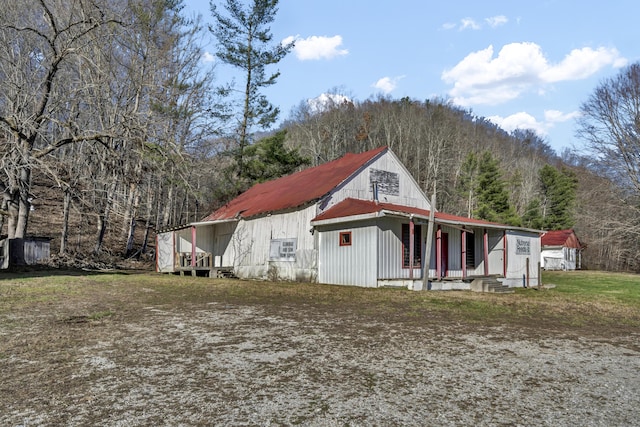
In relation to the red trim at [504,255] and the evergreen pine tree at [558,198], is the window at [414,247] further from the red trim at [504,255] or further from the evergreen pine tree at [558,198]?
the evergreen pine tree at [558,198]

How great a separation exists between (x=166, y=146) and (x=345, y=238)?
691 cm

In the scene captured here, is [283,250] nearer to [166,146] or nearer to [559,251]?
[166,146]

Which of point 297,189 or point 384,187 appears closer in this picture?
point 384,187

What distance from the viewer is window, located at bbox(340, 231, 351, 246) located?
1605cm

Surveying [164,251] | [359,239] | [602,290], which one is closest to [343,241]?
[359,239]

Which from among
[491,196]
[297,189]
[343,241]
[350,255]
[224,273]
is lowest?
[224,273]

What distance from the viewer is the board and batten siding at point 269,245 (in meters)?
17.4

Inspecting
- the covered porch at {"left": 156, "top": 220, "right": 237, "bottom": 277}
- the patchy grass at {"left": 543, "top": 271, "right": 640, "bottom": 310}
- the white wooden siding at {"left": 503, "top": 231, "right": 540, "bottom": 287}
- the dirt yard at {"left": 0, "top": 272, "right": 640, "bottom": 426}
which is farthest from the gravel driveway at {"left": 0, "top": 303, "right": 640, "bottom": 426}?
the covered porch at {"left": 156, "top": 220, "right": 237, "bottom": 277}

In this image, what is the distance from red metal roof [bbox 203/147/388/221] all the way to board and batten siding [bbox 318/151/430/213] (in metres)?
0.34

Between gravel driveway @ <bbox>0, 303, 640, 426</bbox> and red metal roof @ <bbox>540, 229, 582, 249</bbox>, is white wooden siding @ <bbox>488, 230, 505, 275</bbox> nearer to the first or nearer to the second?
gravel driveway @ <bbox>0, 303, 640, 426</bbox>

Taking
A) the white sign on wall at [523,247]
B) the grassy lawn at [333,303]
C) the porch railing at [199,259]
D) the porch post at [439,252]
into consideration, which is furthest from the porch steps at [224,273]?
the white sign on wall at [523,247]

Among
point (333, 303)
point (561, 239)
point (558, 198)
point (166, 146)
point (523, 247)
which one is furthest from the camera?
point (558, 198)

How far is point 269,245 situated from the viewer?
1927 cm

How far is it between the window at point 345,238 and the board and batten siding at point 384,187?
1656 mm
